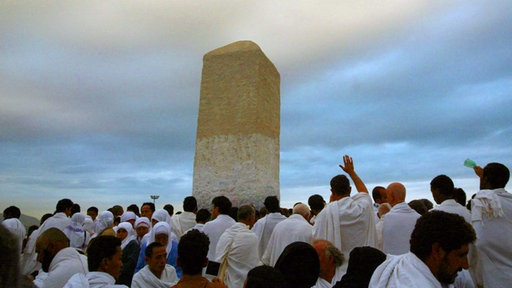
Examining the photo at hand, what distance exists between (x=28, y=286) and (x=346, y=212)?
123 inches

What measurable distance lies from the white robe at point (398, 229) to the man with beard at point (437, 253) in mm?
2094

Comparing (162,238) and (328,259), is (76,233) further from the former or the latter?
(328,259)

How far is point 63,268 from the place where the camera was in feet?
9.40

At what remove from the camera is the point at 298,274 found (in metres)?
2.16

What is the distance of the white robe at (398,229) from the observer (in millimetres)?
3918

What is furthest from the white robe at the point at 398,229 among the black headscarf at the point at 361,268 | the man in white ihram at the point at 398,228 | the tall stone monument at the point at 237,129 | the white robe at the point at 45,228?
the tall stone monument at the point at 237,129

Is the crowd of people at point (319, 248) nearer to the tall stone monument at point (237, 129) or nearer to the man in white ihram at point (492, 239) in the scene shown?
the man in white ihram at point (492, 239)

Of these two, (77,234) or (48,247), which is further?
(77,234)

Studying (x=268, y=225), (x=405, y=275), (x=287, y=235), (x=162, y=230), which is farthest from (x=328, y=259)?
(x=268, y=225)

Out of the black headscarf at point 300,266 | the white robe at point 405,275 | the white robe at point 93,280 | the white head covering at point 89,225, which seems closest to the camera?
the white robe at point 405,275

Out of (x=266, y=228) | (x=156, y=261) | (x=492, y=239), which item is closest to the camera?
(x=492, y=239)

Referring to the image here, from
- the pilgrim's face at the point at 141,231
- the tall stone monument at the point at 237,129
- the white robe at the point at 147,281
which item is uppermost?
the tall stone monument at the point at 237,129

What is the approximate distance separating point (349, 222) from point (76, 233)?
397cm

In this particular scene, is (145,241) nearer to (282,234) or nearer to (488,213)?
(282,234)
